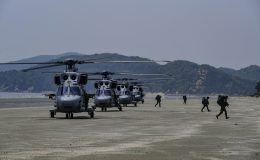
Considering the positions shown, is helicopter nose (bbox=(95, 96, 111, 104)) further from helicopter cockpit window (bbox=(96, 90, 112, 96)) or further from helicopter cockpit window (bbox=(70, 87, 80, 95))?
helicopter cockpit window (bbox=(70, 87, 80, 95))

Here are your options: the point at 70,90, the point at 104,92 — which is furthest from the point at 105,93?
the point at 70,90

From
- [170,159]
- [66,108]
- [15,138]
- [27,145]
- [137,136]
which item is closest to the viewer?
[170,159]

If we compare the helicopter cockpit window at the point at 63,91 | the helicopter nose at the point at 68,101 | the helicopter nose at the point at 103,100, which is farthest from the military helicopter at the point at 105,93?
the helicopter nose at the point at 68,101

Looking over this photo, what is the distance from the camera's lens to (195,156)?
1436 centimetres

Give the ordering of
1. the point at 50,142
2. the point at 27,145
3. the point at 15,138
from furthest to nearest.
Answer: the point at 15,138, the point at 50,142, the point at 27,145

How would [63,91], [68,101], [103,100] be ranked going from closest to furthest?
1. [68,101]
2. [63,91]
3. [103,100]

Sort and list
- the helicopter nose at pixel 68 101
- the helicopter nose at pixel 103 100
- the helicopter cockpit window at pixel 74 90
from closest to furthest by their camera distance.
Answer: the helicopter nose at pixel 68 101
the helicopter cockpit window at pixel 74 90
the helicopter nose at pixel 103 100

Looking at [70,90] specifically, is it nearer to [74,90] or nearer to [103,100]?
[74,90]

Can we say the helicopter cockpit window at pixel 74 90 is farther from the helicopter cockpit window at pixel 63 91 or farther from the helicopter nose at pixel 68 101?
the helicopter nose at pixel 68 101

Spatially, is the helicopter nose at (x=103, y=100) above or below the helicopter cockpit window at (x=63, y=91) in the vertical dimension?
below

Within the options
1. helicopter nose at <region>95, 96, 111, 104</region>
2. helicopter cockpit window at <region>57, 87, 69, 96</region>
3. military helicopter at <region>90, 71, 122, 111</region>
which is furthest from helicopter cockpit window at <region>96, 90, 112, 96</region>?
helicopter cockpit window at <region>57, 87, 69, 96</region>

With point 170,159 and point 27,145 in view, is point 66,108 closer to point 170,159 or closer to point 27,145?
point 27,145

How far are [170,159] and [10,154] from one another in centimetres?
395

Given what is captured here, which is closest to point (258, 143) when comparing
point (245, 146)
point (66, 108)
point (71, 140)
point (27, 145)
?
point (245, 146)
